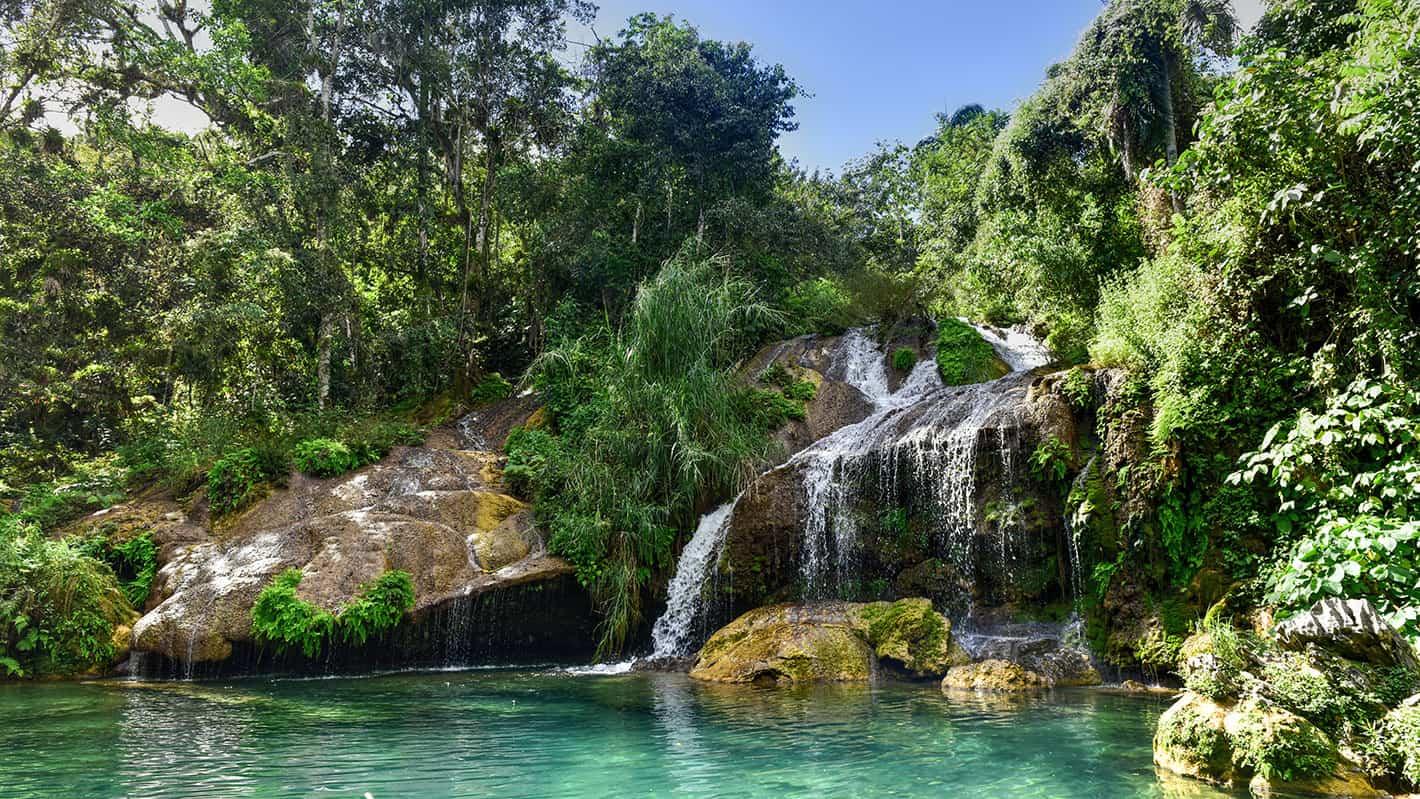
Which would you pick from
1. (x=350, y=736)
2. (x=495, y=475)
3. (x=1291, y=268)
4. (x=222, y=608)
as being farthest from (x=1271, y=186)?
(x=222, y=608)

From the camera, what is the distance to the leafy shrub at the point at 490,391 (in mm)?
19906

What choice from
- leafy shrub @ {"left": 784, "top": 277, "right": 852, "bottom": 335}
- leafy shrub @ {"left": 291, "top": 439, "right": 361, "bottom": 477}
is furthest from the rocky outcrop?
leafy shrub @ {"left": 784, "top": 277, "right": 852, "bottom": 335}

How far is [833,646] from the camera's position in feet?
29.2

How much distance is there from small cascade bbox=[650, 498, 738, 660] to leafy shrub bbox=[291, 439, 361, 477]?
647 cm

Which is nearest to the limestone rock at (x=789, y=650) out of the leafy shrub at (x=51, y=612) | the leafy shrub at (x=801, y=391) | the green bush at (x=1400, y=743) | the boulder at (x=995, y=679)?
the boulder at (x=995, y=679)

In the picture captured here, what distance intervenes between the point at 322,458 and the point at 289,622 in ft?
14.6

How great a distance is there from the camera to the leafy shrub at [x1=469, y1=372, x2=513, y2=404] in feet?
65.3

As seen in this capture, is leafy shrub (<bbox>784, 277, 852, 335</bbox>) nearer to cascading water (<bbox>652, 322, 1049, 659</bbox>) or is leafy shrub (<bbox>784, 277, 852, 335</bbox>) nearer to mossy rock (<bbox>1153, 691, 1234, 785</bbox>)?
cascading water (<bbox>652, 322, 1049, 659</bbox>)

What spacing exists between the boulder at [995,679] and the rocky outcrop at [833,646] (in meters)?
0.33

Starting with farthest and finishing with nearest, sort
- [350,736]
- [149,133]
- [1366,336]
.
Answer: [149,133] → [1366,336] → [350,736]

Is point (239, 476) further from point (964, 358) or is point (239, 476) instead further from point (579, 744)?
point (964, 358)

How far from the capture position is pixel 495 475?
47.2ft

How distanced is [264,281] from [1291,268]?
1799 cm

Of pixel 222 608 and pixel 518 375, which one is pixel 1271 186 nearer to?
pixel 222 608
